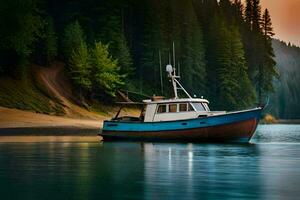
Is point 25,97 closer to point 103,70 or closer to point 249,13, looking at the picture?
point 103,70

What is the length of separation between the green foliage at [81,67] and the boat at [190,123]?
38094mm

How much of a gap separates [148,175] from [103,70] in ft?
222

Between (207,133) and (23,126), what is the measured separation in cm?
2406

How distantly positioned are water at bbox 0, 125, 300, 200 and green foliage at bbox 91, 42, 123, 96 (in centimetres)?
5274

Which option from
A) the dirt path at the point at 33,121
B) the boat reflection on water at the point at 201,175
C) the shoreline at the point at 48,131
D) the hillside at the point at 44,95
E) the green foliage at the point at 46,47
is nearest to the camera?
the boat reflection on water at the point at 201,175

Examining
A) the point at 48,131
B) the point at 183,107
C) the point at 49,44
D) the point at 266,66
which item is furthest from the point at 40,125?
the point at 266,66

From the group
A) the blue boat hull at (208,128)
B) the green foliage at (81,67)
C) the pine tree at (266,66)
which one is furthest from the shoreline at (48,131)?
the pine tree at (266,66)

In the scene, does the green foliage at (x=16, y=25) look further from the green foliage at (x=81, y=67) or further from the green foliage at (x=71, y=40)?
the green foliage at (x=71, y=40)

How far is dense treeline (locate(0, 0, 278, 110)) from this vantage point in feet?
285

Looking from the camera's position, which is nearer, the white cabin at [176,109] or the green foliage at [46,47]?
the white cabin at [176,109]

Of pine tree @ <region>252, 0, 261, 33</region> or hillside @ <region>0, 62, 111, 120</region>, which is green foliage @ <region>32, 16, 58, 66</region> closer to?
hillside @ <region>0, 62, 111, 120</region>

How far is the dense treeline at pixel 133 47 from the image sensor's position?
285 ft

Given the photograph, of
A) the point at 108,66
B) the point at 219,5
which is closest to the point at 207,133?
the point at 108,66

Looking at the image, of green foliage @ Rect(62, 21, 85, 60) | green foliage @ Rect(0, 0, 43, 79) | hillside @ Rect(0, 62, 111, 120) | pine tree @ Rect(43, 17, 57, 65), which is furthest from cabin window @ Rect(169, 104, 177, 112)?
green foliage @ Rect(62, 21, 85, 60)
